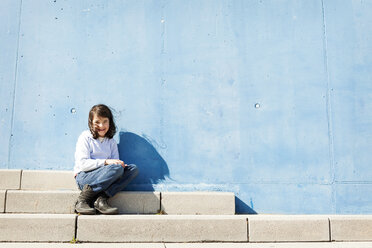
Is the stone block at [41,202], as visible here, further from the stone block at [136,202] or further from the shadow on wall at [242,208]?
the shadow on wall at [242,208]

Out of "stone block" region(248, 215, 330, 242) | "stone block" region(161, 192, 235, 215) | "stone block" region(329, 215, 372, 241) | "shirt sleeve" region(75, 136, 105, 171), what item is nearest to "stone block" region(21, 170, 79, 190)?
"shirt sleeve" region(75, 136, 105, 171)

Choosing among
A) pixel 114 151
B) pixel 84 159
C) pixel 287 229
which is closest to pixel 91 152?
pixel 84 159

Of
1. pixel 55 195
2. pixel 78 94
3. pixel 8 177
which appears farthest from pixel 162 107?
pixel 8 177

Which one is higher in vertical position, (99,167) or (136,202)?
(99,167)

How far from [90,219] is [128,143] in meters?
1.03

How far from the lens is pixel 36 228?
2.89 meters

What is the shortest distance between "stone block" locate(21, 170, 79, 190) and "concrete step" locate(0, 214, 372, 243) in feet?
1.77

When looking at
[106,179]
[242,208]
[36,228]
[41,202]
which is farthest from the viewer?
[242,208]

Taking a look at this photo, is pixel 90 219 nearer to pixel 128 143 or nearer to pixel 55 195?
pixel 55 195

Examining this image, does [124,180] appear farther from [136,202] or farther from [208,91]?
[208,91]

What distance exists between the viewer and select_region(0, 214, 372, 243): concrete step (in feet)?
9.49

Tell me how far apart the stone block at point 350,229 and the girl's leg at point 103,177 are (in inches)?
80.3

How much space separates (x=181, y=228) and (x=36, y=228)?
1235 mm

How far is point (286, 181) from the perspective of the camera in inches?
144
